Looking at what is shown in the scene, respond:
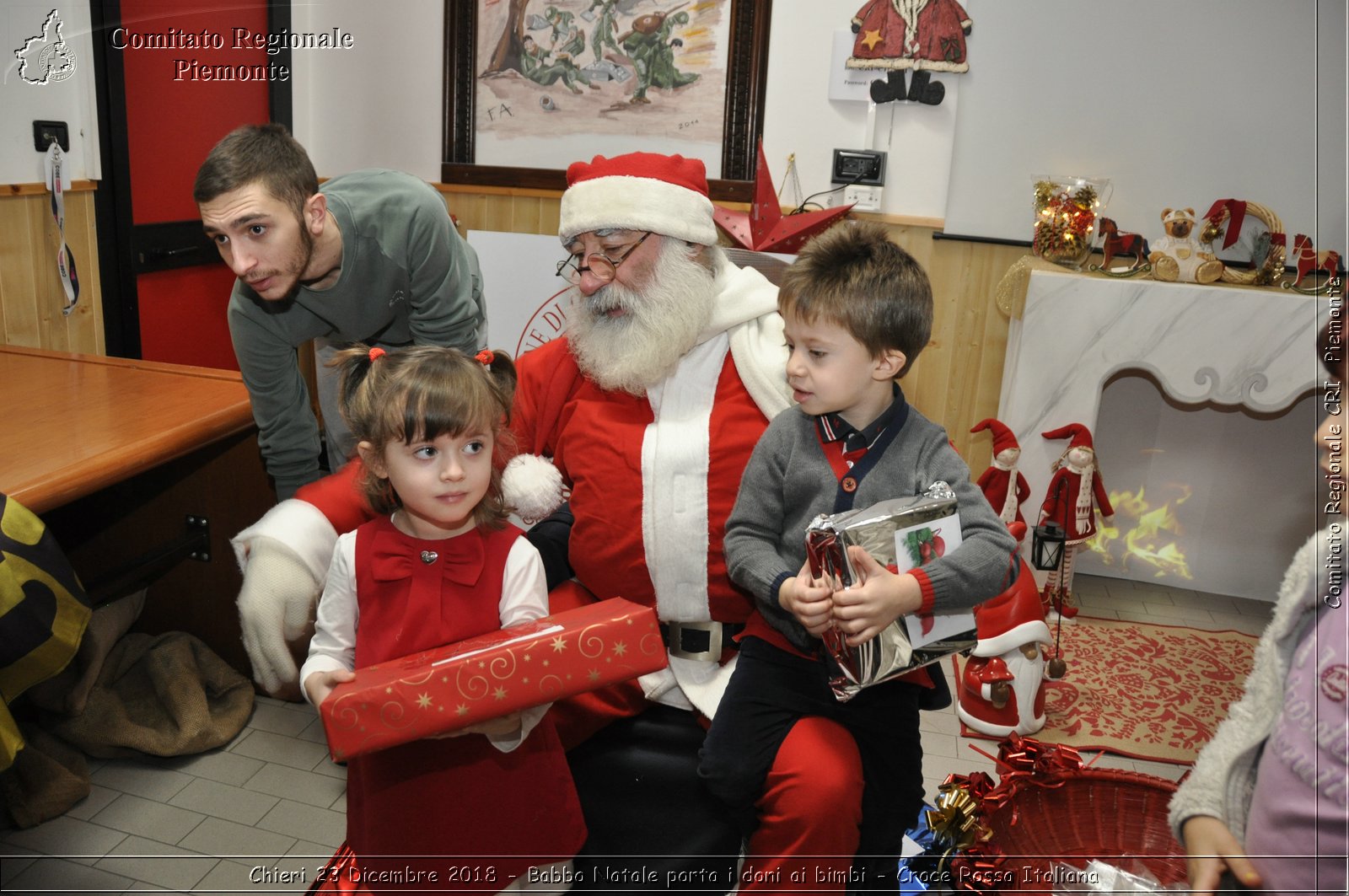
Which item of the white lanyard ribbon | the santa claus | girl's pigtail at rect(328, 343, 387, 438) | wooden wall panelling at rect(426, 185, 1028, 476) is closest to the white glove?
the santa claus

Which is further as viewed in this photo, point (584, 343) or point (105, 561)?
point (105, 561)

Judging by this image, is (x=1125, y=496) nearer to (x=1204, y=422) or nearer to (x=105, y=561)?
(x=1204, y=422)

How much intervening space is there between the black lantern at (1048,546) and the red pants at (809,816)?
2.85ft

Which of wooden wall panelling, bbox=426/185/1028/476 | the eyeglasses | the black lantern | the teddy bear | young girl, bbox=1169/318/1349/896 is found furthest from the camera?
wooden wall panelling, bbox=426/185/1028/476

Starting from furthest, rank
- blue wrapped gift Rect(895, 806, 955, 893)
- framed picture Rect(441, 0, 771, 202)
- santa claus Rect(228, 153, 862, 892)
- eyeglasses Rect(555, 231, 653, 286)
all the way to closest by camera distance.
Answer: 1. framed picture Rect(441, 0, 771, 202)
2. eyeglasses Rect(555, 231, 653, 286)
3. santa claus Rect(228, 153, 862, 892)
4. blue wrapped gift Rect(895, 806, 955, 893)

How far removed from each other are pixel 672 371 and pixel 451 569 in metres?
0.65

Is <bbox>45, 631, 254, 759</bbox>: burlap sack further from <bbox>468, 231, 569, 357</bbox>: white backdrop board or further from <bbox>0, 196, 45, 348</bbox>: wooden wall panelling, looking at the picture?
<bbox>468, 231, 569, 357</bbox>: white backdrop board

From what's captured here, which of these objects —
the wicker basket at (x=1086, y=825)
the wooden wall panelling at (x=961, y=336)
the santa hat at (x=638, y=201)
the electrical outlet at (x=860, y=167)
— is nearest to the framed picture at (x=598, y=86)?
the electrical outlet at (x=860, y=167)

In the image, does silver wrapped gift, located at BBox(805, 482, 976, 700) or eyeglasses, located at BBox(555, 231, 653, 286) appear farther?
eyeglasses, located at BBox(555, 231, 653, 286)

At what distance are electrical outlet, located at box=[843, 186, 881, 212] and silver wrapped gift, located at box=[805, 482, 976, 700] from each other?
2.08 metres

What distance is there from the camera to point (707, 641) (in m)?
1.84

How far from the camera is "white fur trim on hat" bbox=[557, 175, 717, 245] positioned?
73.2 inches

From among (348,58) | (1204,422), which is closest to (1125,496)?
(1204,422)

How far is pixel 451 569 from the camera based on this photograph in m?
1.45
